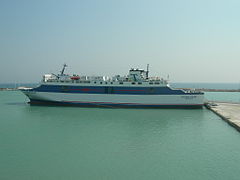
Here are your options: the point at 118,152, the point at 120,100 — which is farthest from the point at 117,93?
the point at 118,152

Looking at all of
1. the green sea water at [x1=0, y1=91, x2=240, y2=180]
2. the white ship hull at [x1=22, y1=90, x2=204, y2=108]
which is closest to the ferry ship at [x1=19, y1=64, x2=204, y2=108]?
the white ship hull at [x1=22, y1=90, x2=204, y2=108]

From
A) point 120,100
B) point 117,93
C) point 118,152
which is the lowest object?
point 118,152

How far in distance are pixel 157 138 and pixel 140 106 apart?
12683mm

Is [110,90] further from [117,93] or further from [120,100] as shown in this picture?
[120,100]

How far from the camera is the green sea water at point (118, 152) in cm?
754

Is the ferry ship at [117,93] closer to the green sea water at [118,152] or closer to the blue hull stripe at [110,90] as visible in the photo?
the blue hull stripe at [110,90]

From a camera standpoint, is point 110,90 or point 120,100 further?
point 110,90

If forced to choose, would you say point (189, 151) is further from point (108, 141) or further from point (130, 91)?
point (130, 91)

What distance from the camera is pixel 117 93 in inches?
987

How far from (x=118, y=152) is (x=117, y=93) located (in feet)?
51.6

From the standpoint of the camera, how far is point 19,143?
10.8 m

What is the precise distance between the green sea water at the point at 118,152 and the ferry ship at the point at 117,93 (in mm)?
9153

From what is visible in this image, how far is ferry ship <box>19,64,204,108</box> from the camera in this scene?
24500 mm

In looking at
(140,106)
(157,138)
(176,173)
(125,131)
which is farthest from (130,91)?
(176,173)
